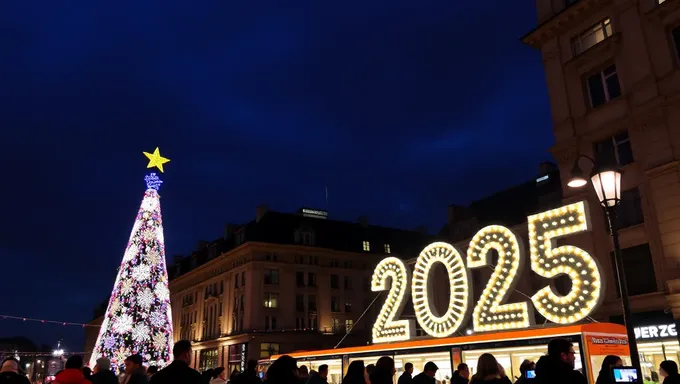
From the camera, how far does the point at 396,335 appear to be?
24.0 meters

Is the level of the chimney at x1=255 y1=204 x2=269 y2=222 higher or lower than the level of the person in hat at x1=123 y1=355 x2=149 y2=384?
higher

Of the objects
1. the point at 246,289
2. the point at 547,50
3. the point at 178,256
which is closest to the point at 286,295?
the point at 246,289

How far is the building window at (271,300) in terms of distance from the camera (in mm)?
63219

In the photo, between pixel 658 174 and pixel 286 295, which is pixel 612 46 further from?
pixel 286 295

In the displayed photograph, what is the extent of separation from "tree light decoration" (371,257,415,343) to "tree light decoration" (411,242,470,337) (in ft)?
2.52

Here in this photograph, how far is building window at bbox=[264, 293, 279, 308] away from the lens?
207 feet

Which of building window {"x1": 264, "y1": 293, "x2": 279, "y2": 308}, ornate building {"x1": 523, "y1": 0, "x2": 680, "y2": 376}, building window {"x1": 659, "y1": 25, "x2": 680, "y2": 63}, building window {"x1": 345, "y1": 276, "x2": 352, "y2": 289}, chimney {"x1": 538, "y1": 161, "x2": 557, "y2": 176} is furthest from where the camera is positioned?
building window {"x1": 345, "y1": 276, "x2": 352, "y2": 289}

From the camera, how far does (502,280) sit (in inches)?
792

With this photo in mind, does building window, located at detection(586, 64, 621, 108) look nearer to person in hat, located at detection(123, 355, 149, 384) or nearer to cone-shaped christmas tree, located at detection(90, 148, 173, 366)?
cone-shaped christmas tree, located at detection(90, 148, 173, 366)

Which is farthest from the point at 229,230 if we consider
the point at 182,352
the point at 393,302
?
the point at 182,352

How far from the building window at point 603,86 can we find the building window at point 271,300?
148 feet

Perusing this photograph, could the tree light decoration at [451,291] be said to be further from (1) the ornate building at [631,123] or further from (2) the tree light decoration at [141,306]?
(2) the tree light decoration at [141,306]

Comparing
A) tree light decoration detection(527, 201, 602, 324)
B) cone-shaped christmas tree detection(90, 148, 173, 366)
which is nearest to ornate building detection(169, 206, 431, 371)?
cone-shaped christmas tree detection(90, 148, 173, 366)

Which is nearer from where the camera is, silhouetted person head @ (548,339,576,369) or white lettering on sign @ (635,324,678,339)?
silhouetted person head @ (548,339,576,369)
